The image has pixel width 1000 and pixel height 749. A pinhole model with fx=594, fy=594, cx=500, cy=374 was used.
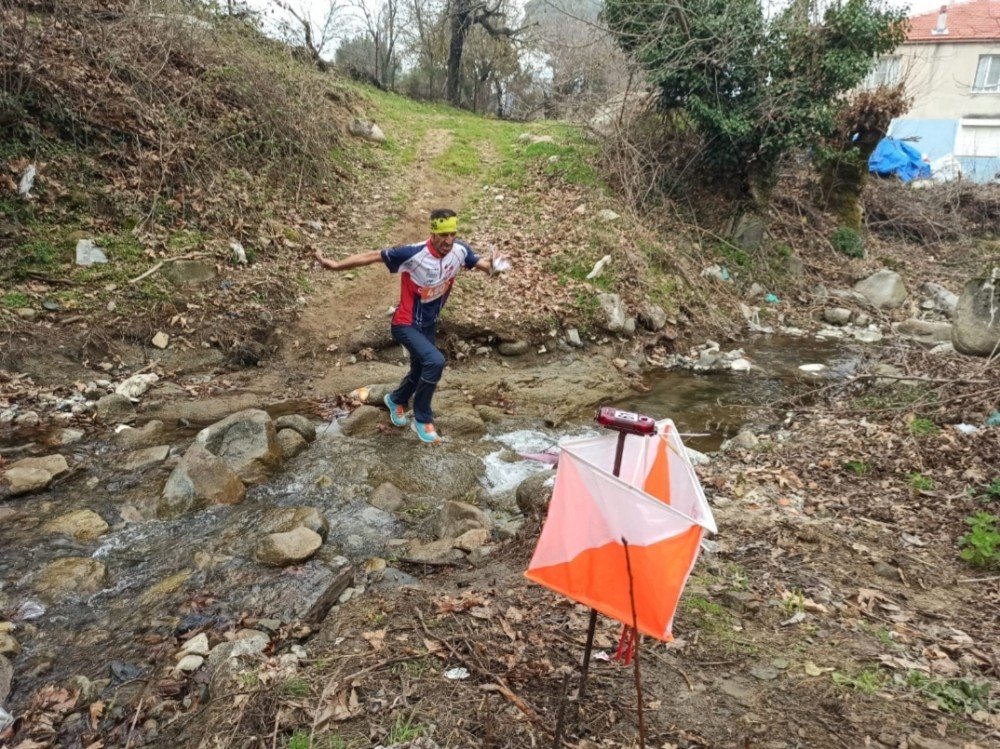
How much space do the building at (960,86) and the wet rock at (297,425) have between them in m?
27.3

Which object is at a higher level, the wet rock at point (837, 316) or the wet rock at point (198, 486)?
the wet rock at point (837, 316)

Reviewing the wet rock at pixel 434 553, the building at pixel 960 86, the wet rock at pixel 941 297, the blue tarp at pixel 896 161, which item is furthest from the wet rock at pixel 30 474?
the building at pixel 960 86

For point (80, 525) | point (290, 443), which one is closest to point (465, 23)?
point (290, 443)

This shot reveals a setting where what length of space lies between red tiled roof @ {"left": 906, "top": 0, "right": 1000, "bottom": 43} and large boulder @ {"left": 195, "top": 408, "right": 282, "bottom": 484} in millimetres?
29352

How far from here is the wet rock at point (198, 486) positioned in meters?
4.36

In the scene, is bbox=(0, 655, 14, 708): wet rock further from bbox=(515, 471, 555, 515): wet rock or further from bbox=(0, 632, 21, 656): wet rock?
bbox=(515, 471, 555, 515): wet rock

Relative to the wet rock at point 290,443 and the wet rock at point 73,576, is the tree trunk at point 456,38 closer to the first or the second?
the wet rock at point 290,443

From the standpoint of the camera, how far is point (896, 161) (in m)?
17.0

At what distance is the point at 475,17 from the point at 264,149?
16.3 metres

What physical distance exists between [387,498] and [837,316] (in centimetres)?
975

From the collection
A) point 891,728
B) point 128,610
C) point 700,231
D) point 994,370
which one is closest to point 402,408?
point 128,610

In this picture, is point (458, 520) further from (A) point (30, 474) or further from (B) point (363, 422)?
(A) point (30, 474)

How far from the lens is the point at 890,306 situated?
11.7m

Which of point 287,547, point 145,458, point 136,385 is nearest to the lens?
point 287,547
